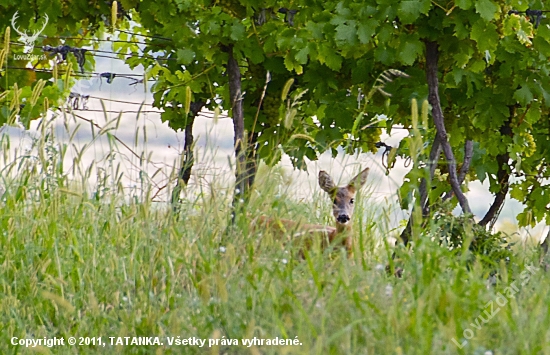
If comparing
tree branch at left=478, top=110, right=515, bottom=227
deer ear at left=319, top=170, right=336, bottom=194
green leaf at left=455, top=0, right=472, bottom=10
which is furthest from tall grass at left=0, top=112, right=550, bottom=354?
tree branch at left=478, top=110, right=515, bottom=227

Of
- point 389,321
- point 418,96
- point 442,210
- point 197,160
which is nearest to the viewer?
point 389,321

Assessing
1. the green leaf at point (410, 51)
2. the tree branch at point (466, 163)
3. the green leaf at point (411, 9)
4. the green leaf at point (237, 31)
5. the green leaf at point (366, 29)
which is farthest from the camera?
the tree branch at point (466, 163)

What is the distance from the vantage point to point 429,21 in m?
5.68

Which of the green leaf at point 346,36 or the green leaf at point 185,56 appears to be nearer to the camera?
the green leaf at point 346,36

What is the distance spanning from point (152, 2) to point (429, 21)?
2353 mm

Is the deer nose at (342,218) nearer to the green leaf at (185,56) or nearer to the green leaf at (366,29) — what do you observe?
the green leaf at (366,29)

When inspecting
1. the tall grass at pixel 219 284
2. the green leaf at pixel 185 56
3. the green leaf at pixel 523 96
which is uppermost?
the green leaf at pixel 185 56

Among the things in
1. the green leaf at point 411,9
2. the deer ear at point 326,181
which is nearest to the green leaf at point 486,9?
the green leaf at point 411,9

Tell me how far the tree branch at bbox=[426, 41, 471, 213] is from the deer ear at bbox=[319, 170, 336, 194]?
3.09 ft

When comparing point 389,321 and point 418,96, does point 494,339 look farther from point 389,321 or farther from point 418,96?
point 418,96

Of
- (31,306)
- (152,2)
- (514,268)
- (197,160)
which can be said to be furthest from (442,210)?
(152,2)

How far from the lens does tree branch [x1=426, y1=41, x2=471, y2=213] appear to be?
580cm

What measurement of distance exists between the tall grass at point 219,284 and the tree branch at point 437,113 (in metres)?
1.05

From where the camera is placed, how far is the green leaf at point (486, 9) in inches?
206
